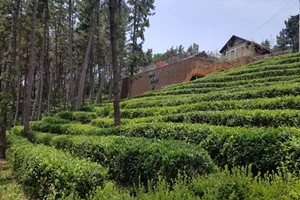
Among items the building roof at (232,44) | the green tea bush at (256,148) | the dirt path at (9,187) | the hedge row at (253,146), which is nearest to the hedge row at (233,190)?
the hedge row at (253,146)

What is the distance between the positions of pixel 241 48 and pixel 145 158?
3037 centimetres

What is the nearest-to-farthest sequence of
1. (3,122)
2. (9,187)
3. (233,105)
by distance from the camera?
(9,187) → (233,105) → (3,122)

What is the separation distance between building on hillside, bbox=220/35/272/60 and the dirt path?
24.6m

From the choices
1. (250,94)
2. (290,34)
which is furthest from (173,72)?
(290,34)

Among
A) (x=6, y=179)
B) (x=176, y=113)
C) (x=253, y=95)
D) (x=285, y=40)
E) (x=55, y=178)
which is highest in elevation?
(x=285, y=40)

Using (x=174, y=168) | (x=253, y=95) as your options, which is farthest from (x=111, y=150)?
(x=253, y=95)

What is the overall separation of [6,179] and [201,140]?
562 centimetres

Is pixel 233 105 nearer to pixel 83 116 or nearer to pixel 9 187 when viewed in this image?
pixel 9 187

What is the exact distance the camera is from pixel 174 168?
3729mm

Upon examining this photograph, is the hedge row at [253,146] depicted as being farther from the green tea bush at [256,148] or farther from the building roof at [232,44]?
the building roof at [232,44]

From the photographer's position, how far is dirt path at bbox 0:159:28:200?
519 cm

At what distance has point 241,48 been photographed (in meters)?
→ 31.0

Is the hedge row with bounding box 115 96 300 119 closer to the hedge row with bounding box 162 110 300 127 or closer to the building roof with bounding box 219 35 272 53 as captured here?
the hedge row with bounding box 162 110 300 127

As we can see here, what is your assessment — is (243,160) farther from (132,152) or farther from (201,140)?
(132,152)
